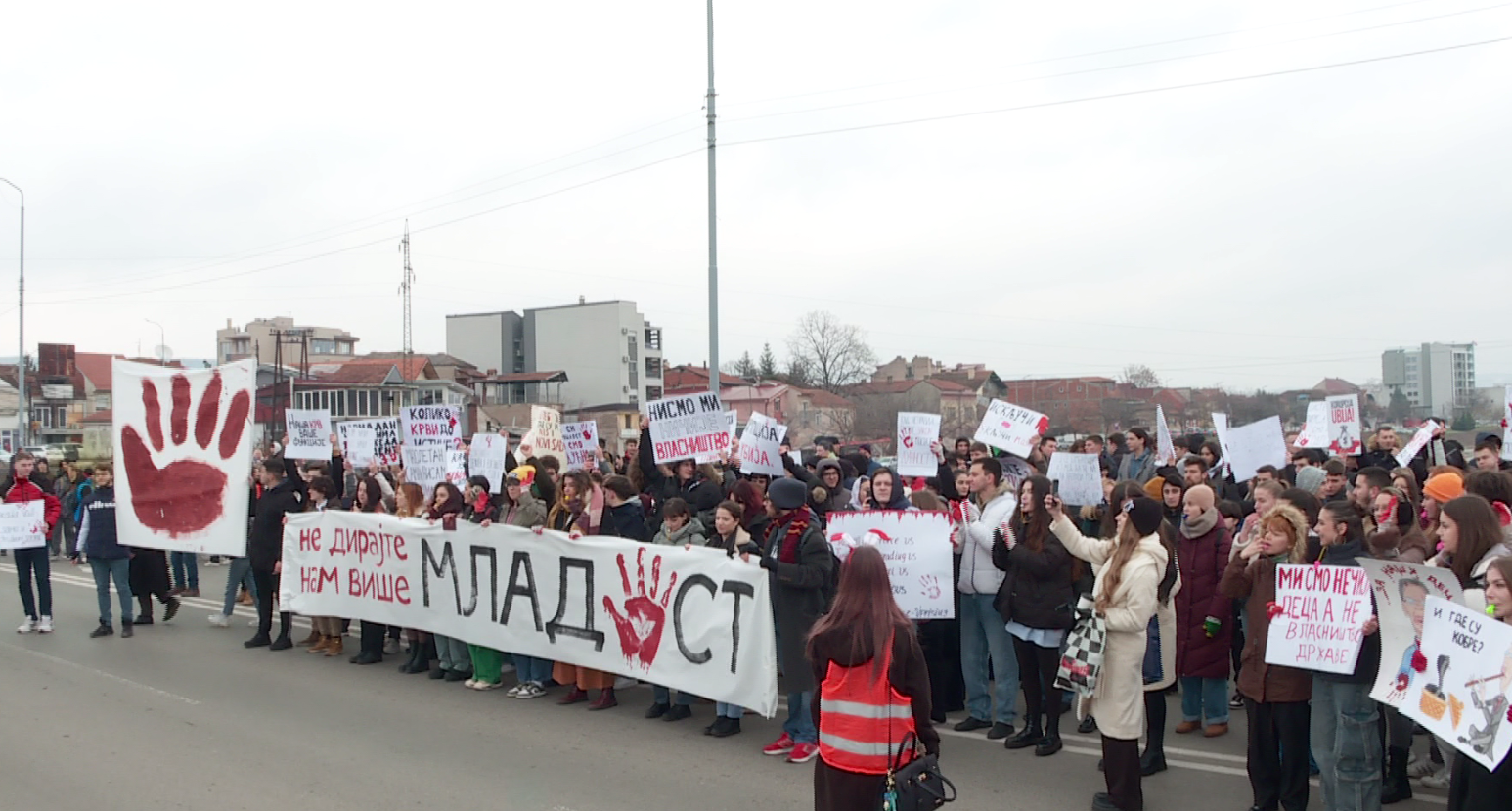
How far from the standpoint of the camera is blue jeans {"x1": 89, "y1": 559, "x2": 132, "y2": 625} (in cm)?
1188

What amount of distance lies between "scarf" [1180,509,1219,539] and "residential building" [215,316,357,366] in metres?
96.2

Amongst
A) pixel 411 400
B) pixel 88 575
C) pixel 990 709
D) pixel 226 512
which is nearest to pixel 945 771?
pixel 990 709

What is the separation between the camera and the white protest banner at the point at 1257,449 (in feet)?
37.1

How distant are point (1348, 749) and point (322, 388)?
71.2 m

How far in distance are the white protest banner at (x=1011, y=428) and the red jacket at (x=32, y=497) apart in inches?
390

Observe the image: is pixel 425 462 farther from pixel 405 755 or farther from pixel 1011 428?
pixel 1011 428

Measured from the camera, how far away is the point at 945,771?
22.8 ft

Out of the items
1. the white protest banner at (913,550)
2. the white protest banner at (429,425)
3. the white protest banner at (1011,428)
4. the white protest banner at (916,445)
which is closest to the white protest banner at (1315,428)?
the white protest banner at (1011,428)

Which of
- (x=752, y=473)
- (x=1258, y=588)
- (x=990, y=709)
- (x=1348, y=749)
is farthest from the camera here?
(x=752, y=473)

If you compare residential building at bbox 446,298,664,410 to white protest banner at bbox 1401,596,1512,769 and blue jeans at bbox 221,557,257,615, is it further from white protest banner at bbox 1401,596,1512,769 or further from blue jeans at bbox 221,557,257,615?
white protest banner at bbox 1401,596,1512,769

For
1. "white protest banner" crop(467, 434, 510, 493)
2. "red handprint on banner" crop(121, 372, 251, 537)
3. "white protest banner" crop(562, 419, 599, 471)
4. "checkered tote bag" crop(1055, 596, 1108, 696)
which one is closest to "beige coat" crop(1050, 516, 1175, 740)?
"checkered tote bag" crop(1055, 596, 1108, 696)

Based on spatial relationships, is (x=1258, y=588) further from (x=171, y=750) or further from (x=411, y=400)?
(x=411, y=400)

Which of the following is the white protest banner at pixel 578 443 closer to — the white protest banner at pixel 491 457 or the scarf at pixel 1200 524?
the white protest banner at pixel 491 457

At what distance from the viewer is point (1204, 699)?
760 cm
